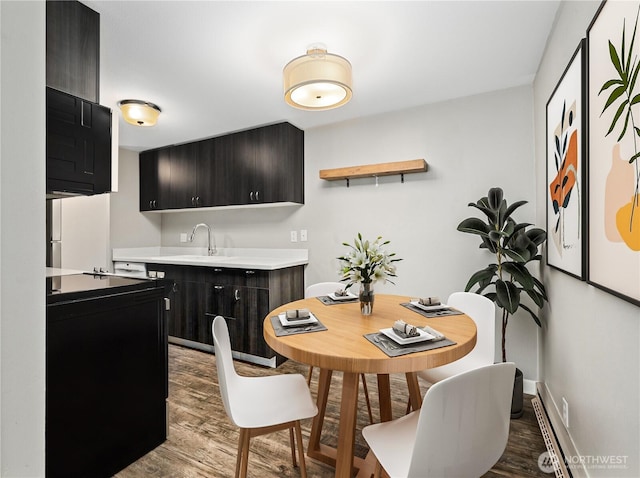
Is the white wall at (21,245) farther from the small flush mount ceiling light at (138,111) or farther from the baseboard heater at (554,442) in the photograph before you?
the small flush mount ceiling light at (138,111)

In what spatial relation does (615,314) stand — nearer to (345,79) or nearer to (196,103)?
(345,79)

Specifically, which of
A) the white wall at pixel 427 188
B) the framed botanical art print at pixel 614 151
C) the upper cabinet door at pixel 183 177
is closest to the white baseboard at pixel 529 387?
the white wall at pixel 427 188

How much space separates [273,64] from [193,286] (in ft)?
7.61

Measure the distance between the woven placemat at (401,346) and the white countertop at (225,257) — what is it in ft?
5.78

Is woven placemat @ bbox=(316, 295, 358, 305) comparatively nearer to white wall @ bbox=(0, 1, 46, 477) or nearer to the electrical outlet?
the electrical outlet

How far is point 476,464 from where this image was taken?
0.93 m

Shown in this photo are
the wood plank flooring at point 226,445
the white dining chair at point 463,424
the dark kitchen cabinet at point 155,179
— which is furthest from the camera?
the dark kitchen cabinet at point 155,179

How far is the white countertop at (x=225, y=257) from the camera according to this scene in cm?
309

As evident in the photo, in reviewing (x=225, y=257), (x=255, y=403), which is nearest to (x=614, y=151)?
(x=255, y=403)

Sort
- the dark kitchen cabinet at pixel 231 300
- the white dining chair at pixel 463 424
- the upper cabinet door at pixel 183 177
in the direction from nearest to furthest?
the white dining chair at pixel 463 424
the dark kitchen cabinet at pixel 231 300
the upper cabinet door at pixel 183 177

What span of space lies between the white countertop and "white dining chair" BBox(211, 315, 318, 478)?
1.45 meters

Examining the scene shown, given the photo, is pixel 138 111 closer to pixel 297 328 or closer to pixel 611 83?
pixel 297 328

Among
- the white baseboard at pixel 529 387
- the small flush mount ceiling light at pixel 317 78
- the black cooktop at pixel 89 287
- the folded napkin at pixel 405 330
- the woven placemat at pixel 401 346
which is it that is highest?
the small flush mount ceiling light at pixel 317 78

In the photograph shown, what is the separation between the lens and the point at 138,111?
107 inches
